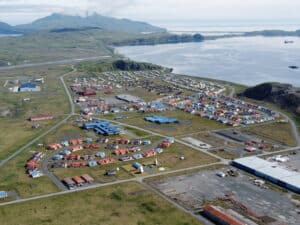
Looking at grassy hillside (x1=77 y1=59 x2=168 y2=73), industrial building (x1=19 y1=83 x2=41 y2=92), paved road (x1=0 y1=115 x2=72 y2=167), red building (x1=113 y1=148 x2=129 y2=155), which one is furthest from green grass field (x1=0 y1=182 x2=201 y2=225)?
grassy hillside (x1=77 y1=59 x2=168 y2=73)

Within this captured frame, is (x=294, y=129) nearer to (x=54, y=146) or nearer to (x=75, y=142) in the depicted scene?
(x=75, y=142)

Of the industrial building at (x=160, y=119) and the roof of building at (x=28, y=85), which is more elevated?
the industrial building at (x=160, y=119)

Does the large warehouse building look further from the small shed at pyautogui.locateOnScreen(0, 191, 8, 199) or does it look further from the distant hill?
the distant hill

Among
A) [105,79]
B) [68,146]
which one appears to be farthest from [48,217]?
[105,79]

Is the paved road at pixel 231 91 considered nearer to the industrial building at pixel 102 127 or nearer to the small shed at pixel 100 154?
the industrial building at pixel 102 127

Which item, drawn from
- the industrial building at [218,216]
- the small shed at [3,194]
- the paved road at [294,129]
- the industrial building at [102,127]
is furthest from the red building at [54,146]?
the paved road at [294,129]

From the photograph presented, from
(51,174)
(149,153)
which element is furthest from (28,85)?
(51,174)

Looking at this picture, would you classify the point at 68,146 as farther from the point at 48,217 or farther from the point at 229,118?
the point at 229,118
